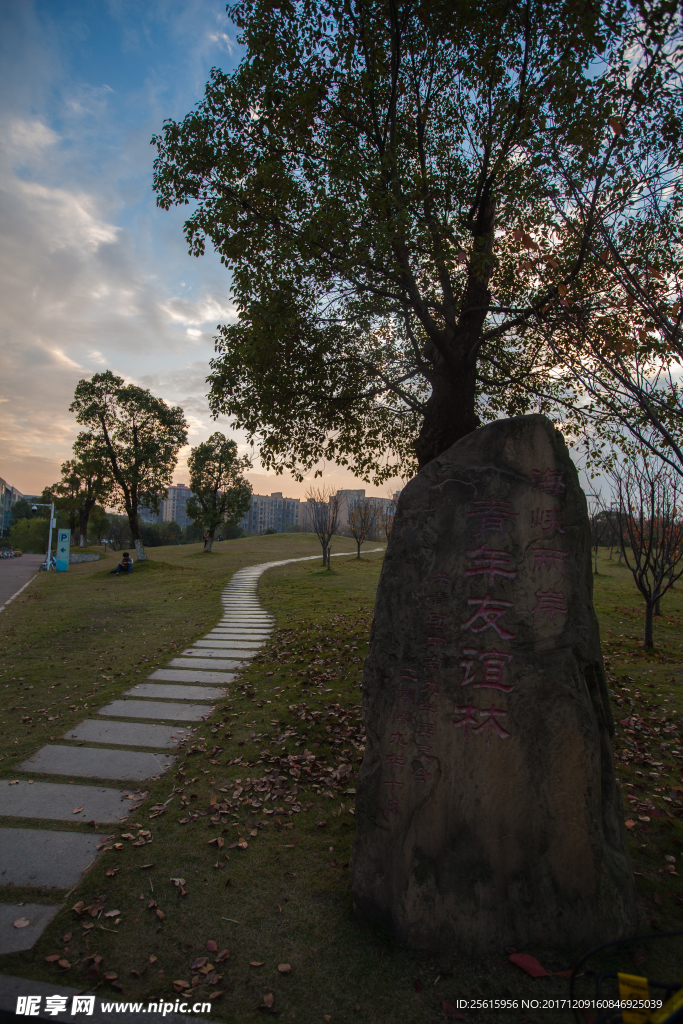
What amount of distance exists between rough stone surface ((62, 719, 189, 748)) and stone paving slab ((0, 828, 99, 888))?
170 centimetres

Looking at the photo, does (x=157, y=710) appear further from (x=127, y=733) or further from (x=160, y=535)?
(x=160, y=535)

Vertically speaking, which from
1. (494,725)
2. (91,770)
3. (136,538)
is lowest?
(91,770)

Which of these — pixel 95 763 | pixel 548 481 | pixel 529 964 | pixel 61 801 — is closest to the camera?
pixel 529 964

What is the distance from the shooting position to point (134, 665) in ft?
29.8

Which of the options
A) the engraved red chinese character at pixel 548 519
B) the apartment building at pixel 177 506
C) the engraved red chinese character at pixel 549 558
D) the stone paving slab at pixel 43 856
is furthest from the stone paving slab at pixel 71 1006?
the apartment building at pixel 177 506

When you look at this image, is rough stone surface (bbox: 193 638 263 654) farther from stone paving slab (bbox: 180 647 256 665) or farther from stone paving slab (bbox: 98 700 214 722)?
stone paving slab (bbox: 98 700 214 722)

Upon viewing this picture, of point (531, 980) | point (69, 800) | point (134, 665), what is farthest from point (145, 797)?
point (134, 665)

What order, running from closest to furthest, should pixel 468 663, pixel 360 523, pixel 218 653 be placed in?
pixel 468 663 → pixel 218 653 → pixel 360 523

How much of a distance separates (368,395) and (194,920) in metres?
7.38

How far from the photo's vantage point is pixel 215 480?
36.7m

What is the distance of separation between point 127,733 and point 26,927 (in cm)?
293

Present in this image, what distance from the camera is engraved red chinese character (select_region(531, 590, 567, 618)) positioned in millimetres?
3379

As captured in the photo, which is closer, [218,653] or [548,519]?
[548,519]

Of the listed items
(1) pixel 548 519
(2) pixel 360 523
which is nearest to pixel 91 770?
(1) pixel 548 519
